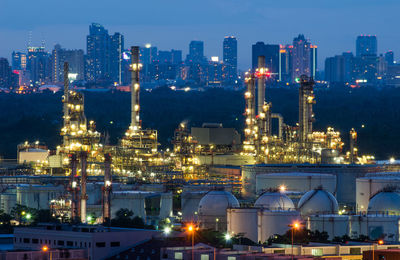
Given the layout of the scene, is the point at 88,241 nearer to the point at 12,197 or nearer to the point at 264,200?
the point at 264,200

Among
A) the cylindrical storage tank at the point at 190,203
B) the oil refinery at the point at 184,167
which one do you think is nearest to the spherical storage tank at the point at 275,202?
the oil refinery at the point at 184,167

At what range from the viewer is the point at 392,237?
214 feet

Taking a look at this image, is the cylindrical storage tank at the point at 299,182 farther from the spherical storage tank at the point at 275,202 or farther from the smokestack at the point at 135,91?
the smokestack at the point at 135,91

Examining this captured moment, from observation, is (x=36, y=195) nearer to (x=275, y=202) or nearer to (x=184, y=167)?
(x=184, y=167)

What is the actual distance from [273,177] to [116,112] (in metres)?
120

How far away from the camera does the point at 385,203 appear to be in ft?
230

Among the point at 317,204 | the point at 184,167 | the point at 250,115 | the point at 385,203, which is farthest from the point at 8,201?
the point at 385,203

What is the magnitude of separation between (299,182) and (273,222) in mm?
14420

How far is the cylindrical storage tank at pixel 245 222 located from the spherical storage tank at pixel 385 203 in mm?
7375

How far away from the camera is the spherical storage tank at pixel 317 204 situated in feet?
231

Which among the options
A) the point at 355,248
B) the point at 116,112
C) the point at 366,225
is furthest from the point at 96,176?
the point at 116,112

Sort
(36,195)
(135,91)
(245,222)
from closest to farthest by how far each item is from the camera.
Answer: (245,222), (36,195), (135,91)

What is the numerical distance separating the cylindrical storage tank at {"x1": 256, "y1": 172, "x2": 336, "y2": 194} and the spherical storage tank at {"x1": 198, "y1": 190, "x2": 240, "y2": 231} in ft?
28.7

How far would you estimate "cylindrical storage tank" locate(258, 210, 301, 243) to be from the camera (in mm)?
66875
